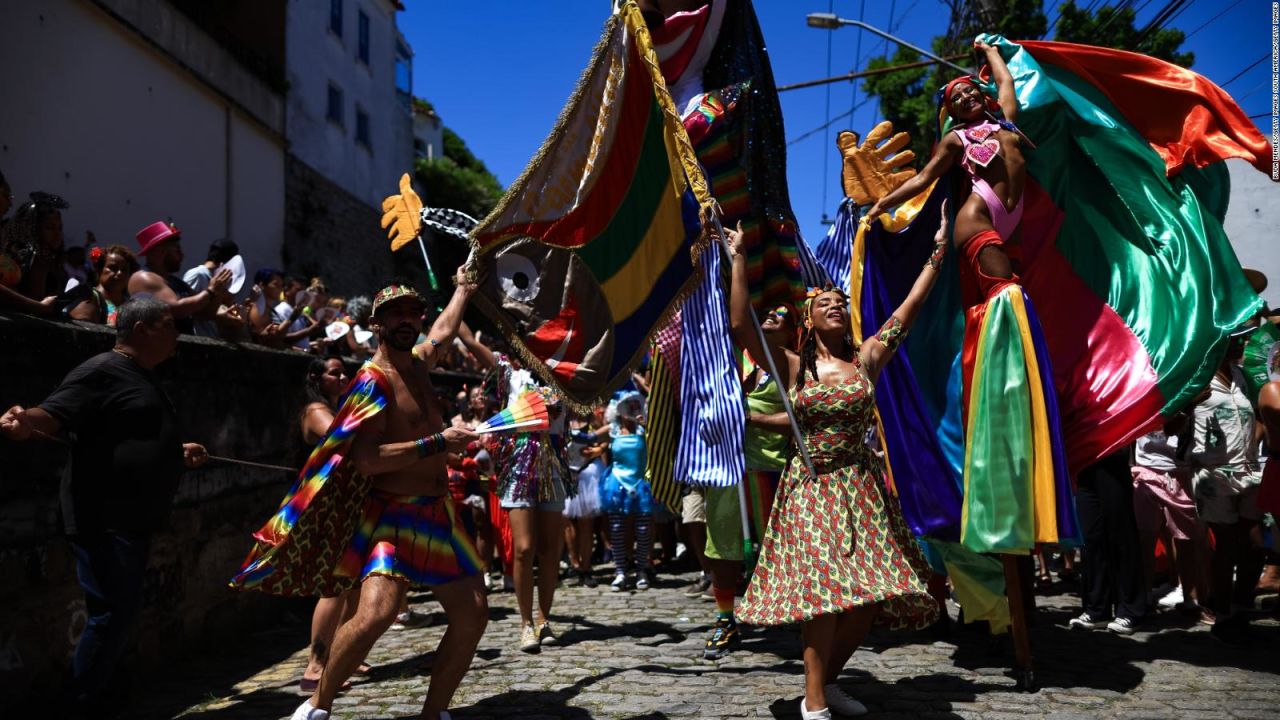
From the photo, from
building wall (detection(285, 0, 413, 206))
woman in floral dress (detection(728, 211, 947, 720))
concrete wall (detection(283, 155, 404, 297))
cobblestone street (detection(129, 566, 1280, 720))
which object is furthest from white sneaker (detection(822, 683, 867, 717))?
building wall (detection(285, 0, 413, 206))

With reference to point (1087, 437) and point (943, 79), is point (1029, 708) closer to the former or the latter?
point (1087, 437)

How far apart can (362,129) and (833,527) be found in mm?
23439

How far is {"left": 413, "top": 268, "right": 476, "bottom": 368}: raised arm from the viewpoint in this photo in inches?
176

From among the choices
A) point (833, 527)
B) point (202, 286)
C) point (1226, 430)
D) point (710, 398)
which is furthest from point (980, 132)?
point (202, 286)

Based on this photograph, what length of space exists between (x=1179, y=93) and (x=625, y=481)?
5.79 meters

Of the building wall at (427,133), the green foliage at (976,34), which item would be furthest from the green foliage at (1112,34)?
the building wall at (427,133)

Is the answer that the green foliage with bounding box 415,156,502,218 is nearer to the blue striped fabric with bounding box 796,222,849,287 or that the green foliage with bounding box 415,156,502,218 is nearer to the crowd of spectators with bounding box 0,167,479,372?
the crowd of spectators with bounding box 0,167,479,372

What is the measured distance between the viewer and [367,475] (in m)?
4.12

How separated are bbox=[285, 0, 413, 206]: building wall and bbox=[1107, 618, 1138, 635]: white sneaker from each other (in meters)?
18.2

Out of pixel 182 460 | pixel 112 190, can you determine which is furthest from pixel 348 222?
pixel 182 460

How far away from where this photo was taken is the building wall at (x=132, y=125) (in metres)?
11.3

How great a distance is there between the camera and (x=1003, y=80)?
18.2 feet

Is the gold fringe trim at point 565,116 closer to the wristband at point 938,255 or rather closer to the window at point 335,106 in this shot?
the wristband at point 938,255

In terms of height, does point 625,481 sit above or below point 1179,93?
below
